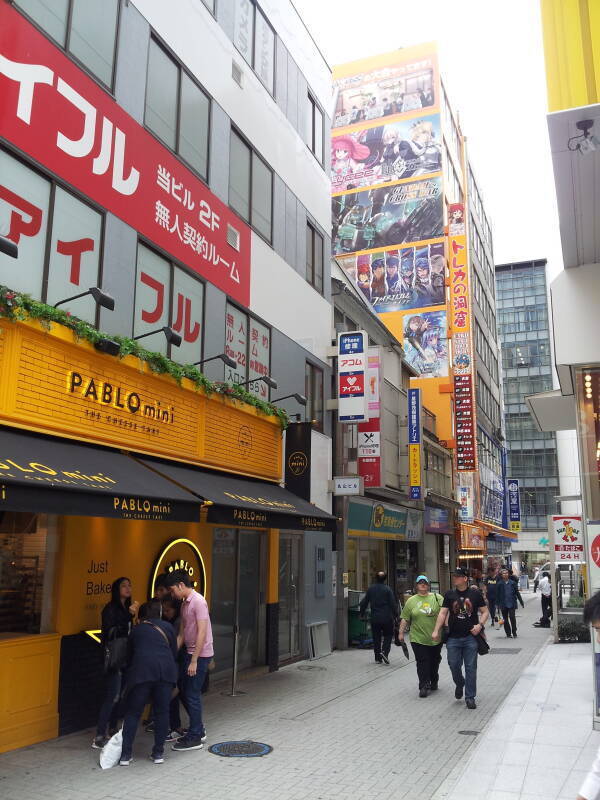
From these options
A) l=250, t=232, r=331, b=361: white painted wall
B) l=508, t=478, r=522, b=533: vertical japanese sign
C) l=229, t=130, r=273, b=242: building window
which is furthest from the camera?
l=508, t=478, r=522, b=533: vertical japanese sign

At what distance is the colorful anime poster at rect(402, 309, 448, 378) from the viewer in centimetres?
3500

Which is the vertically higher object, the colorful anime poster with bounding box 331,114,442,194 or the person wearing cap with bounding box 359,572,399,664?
the colorful anime poster with bounding box 331,114,442,194

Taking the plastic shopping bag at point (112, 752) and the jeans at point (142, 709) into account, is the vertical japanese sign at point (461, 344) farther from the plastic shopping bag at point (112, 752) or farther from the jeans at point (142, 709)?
the plastic shopping bag at point (112, 752)

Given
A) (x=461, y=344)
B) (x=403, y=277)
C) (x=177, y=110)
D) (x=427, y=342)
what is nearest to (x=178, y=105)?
(x=177, y=110)

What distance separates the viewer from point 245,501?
1046cm

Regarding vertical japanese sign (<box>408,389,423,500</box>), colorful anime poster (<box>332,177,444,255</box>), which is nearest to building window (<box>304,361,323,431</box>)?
vertical japanese sign (<box>408,389,423,500</box>)

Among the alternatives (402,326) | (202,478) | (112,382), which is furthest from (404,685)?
(402,326)

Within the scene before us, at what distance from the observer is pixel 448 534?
31578 mm

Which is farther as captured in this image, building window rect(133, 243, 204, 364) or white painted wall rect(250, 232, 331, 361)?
white painted wall rect(250, 232, 331, 361)

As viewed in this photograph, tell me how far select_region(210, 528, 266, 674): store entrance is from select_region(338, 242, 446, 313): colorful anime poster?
24671 millimetres

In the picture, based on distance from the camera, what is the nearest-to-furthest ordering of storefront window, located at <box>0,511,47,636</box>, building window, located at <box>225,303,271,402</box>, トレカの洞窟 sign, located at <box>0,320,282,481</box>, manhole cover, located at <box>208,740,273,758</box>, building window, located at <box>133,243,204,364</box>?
トレカの洞窟 sign, located at <box>0,320,282,481</box>, manhole cover, located at <box>208,740,273,758</box>, storefront window, located at <box>0,511,47,636</box>, building window, located at <box>133,243,204,364</box>, building window, located at <box>225,303,271,402</box>

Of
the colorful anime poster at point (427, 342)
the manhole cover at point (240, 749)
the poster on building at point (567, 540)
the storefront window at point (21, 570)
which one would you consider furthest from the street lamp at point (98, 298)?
the colorful anime poster at point (427, 342)

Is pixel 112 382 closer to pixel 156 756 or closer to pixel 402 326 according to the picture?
pixel 156 756

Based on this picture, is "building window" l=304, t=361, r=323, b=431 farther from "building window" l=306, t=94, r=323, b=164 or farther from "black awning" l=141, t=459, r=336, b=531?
"building window" l=306, t=94, r=323, b=164
